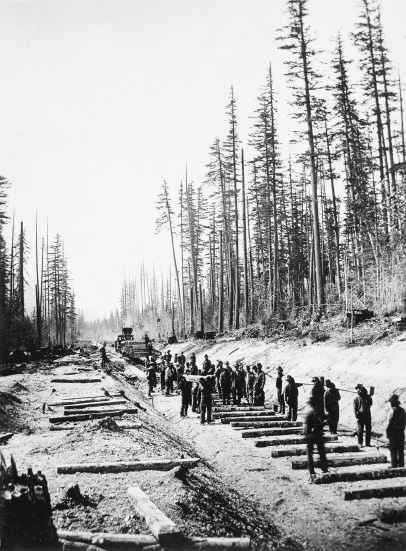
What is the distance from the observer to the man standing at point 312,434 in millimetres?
9453

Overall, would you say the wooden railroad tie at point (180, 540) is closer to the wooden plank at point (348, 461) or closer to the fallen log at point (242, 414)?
the wooden plank at point (348, 461)

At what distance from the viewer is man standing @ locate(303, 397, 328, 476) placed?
9.45 m

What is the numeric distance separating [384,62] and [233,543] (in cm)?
3022

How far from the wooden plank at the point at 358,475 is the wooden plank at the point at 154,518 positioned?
4012 millimetres

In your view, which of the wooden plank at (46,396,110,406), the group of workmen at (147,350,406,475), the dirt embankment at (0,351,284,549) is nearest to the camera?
the dirt embankment at (0,351,284,549)

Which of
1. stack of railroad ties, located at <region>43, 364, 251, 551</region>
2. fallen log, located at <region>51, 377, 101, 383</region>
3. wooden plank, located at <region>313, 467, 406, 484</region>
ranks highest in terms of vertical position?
stack of railroad ties, located at <region>43, 364, 251, 551</region>

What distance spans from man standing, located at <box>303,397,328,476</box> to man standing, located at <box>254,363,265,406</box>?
7.37 meters

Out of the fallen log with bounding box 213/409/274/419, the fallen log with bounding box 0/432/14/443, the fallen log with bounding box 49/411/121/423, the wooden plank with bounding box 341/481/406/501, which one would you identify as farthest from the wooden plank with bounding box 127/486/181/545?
the fallen log with bounding box 213/409/274/419

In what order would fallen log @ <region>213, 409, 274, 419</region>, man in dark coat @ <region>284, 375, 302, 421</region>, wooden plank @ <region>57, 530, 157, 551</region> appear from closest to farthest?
wooden plank @ <region>57, 530, 157, 551</region> → man in dark coat @ <region>284, 375, 302, 421</region> → fallen log @ <region>213, 409, 274, 419</region>

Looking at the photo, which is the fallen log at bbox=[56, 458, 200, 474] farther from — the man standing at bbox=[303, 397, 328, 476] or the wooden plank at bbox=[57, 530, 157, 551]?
the wooden plank at bbox=[57, 530, 157, 551]

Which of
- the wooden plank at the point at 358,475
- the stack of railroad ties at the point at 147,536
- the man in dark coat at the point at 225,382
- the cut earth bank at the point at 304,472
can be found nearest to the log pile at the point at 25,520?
the stack of railroad ties at the point at 147,536

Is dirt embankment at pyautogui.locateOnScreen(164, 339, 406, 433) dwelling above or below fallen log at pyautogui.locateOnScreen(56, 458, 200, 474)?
above

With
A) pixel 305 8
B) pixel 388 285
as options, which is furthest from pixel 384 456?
pixel 305 8

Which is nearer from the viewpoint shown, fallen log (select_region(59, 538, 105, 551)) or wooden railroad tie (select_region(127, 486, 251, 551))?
fallen log (select_region(59, 538, 105, 551))
